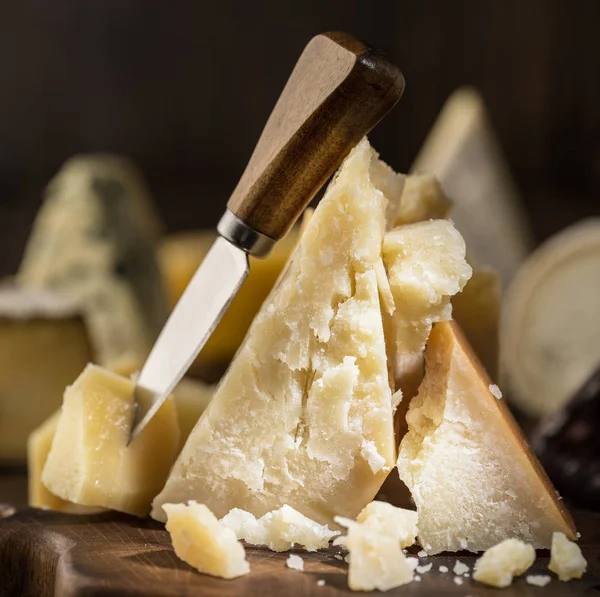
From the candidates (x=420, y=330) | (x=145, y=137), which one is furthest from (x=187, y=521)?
(x=145, y=137)

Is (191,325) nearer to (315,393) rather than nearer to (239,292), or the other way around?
(315,393)

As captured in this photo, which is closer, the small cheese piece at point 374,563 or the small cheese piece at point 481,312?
the small cheese piece at point 374,563

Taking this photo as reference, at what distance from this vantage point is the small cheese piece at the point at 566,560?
957 millimetres

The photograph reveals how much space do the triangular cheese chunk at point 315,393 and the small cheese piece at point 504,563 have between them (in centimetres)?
15

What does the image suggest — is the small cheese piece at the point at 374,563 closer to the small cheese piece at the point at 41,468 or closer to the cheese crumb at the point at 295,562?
the cheese crumb at the point at 295,562

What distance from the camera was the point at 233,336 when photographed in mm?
2479

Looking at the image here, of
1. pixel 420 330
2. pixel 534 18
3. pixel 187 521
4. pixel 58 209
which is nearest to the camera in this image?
pixel 187 521

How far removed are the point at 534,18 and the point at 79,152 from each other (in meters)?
1.69

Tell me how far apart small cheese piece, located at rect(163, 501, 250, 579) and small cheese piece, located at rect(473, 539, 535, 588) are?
0.76 ft

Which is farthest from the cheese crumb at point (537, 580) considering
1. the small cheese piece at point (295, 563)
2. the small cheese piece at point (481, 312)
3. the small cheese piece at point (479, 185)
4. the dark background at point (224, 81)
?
the dark background at point (224, 81)

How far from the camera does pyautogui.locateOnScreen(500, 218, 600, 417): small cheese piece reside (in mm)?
2301

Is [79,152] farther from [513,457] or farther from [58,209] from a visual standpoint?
[513,457]

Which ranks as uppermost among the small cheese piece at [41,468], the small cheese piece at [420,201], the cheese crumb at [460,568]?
the small cheese piece at [420,201]

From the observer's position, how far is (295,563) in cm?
98
